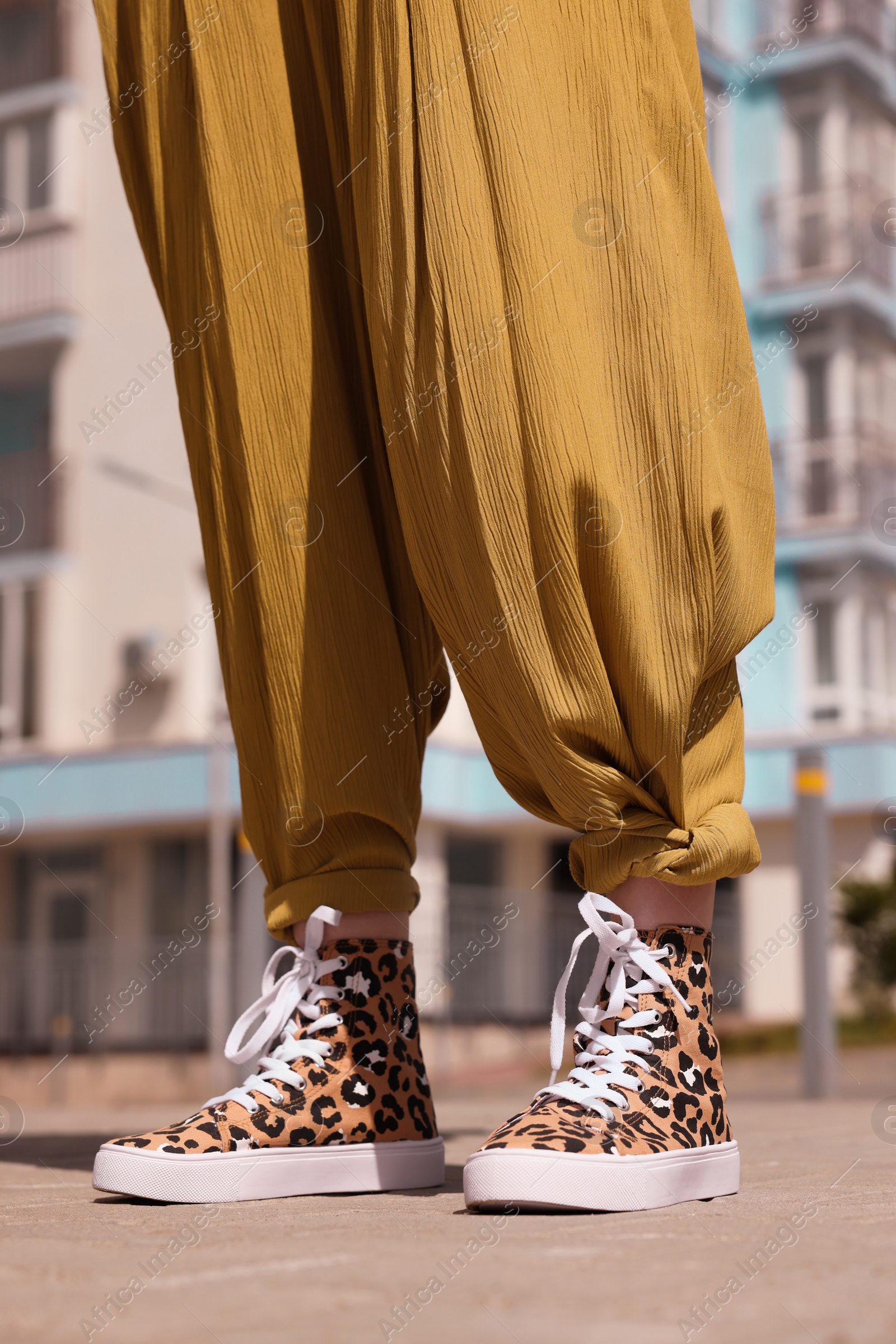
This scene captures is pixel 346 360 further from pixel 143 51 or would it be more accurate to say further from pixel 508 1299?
pixel 508 1299

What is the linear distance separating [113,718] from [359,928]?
53.0 feet

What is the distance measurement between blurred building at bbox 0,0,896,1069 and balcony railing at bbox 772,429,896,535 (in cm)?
3

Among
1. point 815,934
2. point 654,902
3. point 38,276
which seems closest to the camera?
point 654,902

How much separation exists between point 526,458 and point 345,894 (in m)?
0.60

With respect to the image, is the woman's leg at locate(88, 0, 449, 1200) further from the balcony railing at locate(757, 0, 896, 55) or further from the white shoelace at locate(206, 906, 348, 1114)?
the balcony railing at locate(757, 0, 896, 55)

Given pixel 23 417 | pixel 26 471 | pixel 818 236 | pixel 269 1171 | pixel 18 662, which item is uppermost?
pixel 818 236

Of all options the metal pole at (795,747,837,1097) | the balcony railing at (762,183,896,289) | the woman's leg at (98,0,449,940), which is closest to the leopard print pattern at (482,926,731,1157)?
the woman's leg at (98,0,449,940)

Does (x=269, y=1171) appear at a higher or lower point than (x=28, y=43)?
lower

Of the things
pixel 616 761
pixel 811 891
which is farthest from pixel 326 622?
pixel 811 891

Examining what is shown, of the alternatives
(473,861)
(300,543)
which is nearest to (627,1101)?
(300,543)

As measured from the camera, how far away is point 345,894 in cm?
191

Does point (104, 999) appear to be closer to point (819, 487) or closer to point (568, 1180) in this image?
point (819, 487)

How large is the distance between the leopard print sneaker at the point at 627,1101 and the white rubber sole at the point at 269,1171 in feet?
0.94

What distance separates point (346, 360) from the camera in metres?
2.11
